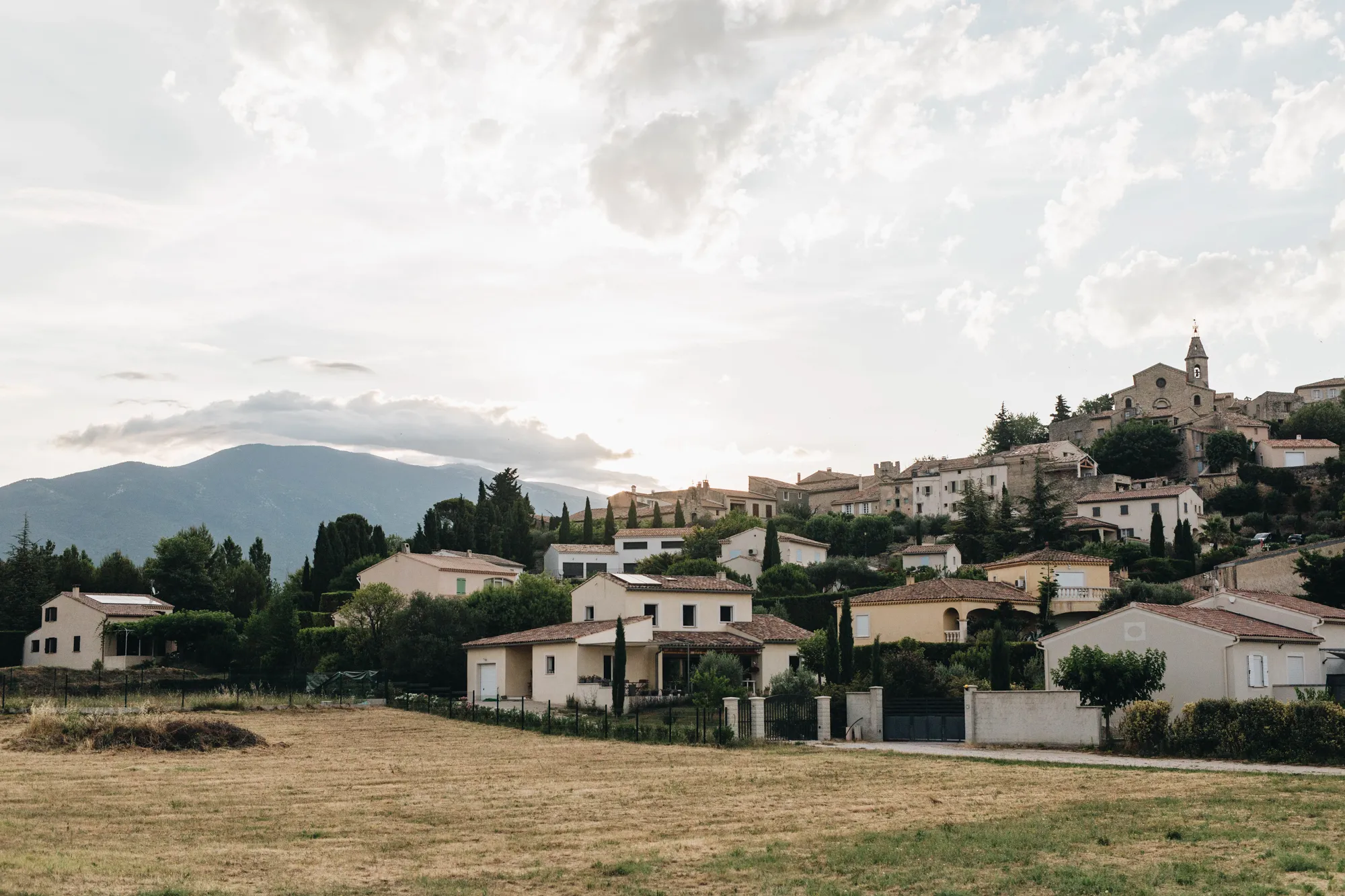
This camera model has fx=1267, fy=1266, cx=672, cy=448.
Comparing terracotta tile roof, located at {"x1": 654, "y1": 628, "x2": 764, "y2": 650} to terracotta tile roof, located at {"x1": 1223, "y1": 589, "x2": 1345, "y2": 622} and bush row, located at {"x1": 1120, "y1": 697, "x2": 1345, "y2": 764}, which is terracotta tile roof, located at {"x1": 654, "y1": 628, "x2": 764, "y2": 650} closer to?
terracotta tile roof, located at {"x1": 1223, "y1": 589, "x2": 1345, "y2": 622}

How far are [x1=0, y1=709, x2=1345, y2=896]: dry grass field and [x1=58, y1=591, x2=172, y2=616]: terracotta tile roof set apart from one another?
43235 millimetres

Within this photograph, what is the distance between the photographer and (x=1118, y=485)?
351ft

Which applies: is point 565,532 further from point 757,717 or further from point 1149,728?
point 1149,728

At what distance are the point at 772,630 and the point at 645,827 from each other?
37581mm

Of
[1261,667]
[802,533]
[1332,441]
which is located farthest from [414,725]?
[1332,441]

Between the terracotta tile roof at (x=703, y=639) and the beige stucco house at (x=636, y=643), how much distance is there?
2.1 inches

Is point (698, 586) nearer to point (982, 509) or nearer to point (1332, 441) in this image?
point (982, 509)

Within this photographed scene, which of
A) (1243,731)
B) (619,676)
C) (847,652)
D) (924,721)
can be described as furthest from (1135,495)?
(1243,731)

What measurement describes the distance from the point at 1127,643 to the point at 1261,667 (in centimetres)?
388

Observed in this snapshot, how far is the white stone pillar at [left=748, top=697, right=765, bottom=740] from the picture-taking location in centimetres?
3653

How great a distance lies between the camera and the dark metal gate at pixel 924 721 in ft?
124

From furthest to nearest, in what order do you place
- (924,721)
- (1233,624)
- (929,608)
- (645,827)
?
1. (929,608)
2. (1233,624)
3. (924,721)
4. (645,827)

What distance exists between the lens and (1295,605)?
44.1 metres

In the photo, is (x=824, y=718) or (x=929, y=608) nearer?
(x=824, y=718)
